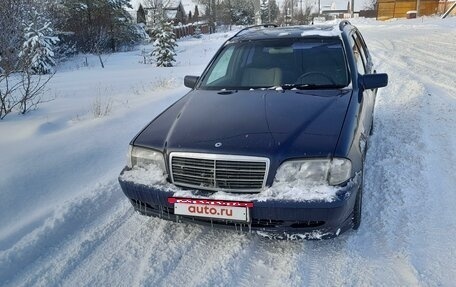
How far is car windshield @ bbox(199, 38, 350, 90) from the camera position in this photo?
382cm

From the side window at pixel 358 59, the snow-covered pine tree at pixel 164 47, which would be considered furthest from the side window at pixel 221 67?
the snow-covered pine tree at pixel 164 47

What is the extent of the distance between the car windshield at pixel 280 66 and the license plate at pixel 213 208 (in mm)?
1606

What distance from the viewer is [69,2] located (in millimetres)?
26297

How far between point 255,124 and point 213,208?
74cm

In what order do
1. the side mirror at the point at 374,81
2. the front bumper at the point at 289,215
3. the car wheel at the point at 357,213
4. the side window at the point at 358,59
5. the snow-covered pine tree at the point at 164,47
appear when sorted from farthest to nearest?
the snow-covered pine tree at the point at 164,47 < the side window at the point at 358,59 < the side mirror at the point at 374,81 < the car wheel at the point at 357,213 < the front bumper at the point at 289,215

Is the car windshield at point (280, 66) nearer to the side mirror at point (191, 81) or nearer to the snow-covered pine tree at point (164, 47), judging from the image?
the side mirror at point (191, 81)

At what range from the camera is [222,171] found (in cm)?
265

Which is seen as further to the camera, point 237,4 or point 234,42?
point 237,4

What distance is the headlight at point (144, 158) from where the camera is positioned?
290cm

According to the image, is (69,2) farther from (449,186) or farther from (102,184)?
(449,186)

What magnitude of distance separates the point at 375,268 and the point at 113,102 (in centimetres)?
599

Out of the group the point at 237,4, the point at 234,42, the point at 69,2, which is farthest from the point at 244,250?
the point at 237,4

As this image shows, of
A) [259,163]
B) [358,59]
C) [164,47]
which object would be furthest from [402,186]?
[164,47]

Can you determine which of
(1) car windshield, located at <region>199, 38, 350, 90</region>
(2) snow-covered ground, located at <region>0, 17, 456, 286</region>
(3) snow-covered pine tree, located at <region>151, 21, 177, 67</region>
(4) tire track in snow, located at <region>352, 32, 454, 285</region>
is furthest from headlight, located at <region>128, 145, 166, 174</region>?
(3) snow-covered pine tree, located at <region>151, 21, 177, 67</region>
